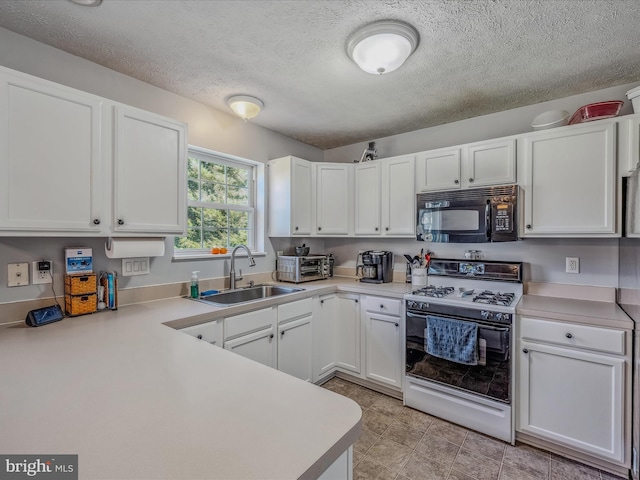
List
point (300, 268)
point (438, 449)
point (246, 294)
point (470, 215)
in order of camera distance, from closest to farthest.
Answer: point (438, 449) < point (470, 215) < point (246, 294) < point (300, 268)

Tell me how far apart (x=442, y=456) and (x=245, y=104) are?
9.00 feet

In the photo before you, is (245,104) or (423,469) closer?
(423,469)

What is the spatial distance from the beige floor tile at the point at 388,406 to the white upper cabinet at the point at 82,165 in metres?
2.03

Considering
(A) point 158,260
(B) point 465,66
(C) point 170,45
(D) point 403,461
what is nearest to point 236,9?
(C) point 170,45

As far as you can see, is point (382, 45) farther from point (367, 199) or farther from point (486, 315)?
point (486, 315)

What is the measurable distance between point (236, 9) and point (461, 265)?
7.94 ft

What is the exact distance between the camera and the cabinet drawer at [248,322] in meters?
1.99

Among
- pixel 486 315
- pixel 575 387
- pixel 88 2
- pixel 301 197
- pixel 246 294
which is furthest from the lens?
pixel 301 197

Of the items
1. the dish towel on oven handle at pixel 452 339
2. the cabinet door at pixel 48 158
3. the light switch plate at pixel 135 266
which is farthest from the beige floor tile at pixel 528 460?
the cabinet door at pixel 48 158

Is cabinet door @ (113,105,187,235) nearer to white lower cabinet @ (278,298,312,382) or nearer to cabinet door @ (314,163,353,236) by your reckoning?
white lower cabinet @ (278,298,312,382)

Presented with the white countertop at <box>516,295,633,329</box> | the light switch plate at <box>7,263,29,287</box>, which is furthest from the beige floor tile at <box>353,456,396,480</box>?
the light switch plate at <box>7,263,29,287</box>

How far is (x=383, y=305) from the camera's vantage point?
2570mm

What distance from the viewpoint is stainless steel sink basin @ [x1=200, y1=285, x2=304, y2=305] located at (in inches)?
97.0

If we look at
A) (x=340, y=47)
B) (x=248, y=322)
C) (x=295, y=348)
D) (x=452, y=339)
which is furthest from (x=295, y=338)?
(x=340, y=47)
